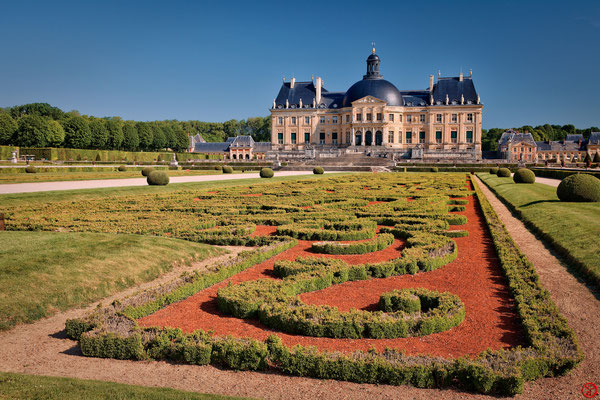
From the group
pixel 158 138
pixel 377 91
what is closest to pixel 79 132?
pixel 158 138

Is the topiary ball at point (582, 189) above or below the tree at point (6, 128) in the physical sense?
below

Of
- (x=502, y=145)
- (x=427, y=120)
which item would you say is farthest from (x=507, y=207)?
(x=502, y=145)

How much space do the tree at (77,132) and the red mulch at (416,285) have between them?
2753 inches

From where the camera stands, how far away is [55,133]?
216 ft

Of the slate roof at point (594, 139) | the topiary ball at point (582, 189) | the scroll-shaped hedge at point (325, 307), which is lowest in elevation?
the scroll-shaped hedge at point (325, 307)

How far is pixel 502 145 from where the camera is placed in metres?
104

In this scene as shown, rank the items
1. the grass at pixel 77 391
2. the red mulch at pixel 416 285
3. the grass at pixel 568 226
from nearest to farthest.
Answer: the grass at pixel 77 391, the red mulch at pixel 416 285, the grass at pixel 568 226

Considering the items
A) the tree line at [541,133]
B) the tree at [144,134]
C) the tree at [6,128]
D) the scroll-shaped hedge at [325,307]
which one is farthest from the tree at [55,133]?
the tree line at [541,133]

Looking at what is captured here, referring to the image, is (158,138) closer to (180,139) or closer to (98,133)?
(180,139)

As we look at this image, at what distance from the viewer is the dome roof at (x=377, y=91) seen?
76.4 m

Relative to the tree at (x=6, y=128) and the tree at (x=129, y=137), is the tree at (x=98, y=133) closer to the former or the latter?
the tree at (x=129, y=137)

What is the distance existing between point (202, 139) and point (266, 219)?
11299 cm

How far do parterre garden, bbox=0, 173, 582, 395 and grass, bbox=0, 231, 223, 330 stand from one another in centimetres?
94

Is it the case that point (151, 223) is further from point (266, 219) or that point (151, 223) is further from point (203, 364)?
point (203, 364)
